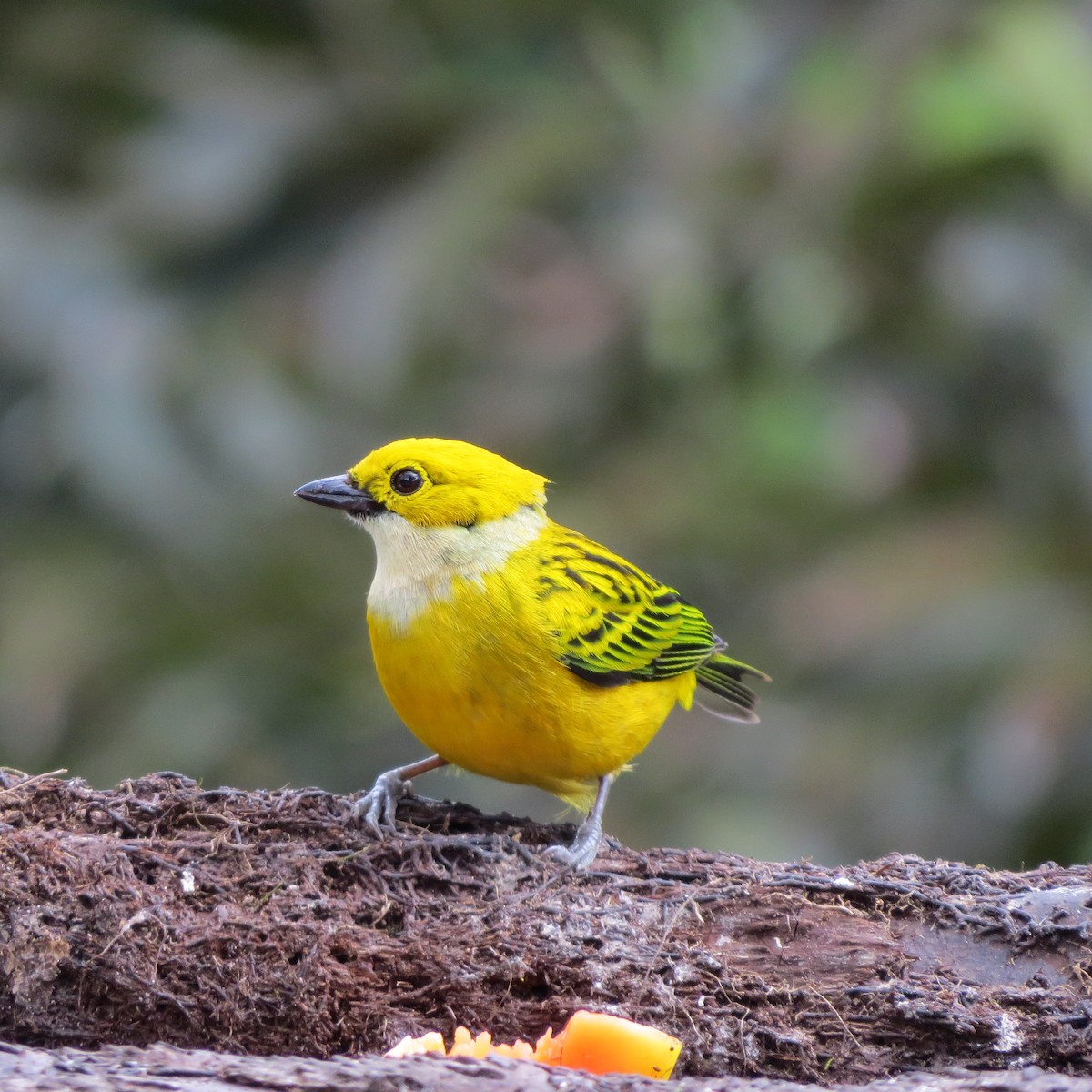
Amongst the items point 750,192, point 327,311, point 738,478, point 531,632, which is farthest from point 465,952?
point 750,192

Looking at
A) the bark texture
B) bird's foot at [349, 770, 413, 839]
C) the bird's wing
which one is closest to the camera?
the bark texture

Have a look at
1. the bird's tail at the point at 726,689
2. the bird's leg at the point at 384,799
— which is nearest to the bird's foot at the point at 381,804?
the bird's leg at the point at 384,799

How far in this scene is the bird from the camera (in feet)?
14.8

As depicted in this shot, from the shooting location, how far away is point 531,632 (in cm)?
468

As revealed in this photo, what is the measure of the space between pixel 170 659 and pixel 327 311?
2.21 metres

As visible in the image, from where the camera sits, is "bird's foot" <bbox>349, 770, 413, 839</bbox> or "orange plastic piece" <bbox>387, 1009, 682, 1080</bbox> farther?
"bird's foot" <bbox>349, 770, 413, 839</bbox>

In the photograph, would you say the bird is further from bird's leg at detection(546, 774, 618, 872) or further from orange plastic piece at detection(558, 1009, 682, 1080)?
orange plastic piece at detection(558, 1009, 682, 1080)

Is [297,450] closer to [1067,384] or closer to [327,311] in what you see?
[327,311]

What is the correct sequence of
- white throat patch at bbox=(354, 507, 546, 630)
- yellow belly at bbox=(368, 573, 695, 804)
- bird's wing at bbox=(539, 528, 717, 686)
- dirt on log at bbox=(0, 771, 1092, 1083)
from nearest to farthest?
1. dirt on log at bbox=(0, 771, 1092, 1083)
2. yellow belly at bbox=(368, 573, 695, 804)
3. white throat patch at bbox=(354, 507, 546, 630)
4. bird's wing at bbox=(539, 528, 717, 686)

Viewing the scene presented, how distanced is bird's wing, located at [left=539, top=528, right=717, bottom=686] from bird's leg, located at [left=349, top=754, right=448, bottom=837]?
1.81ft

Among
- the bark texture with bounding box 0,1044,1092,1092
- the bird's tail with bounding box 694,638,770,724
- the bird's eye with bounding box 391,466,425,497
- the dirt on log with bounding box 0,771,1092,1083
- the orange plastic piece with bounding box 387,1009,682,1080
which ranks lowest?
the bark texture with bounding box 0,1044,1092,1092

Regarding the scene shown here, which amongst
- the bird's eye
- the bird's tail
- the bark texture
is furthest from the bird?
the bark texture

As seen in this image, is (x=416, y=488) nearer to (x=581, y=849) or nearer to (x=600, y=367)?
(x=581, y=849)

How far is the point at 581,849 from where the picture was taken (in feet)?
13.5
